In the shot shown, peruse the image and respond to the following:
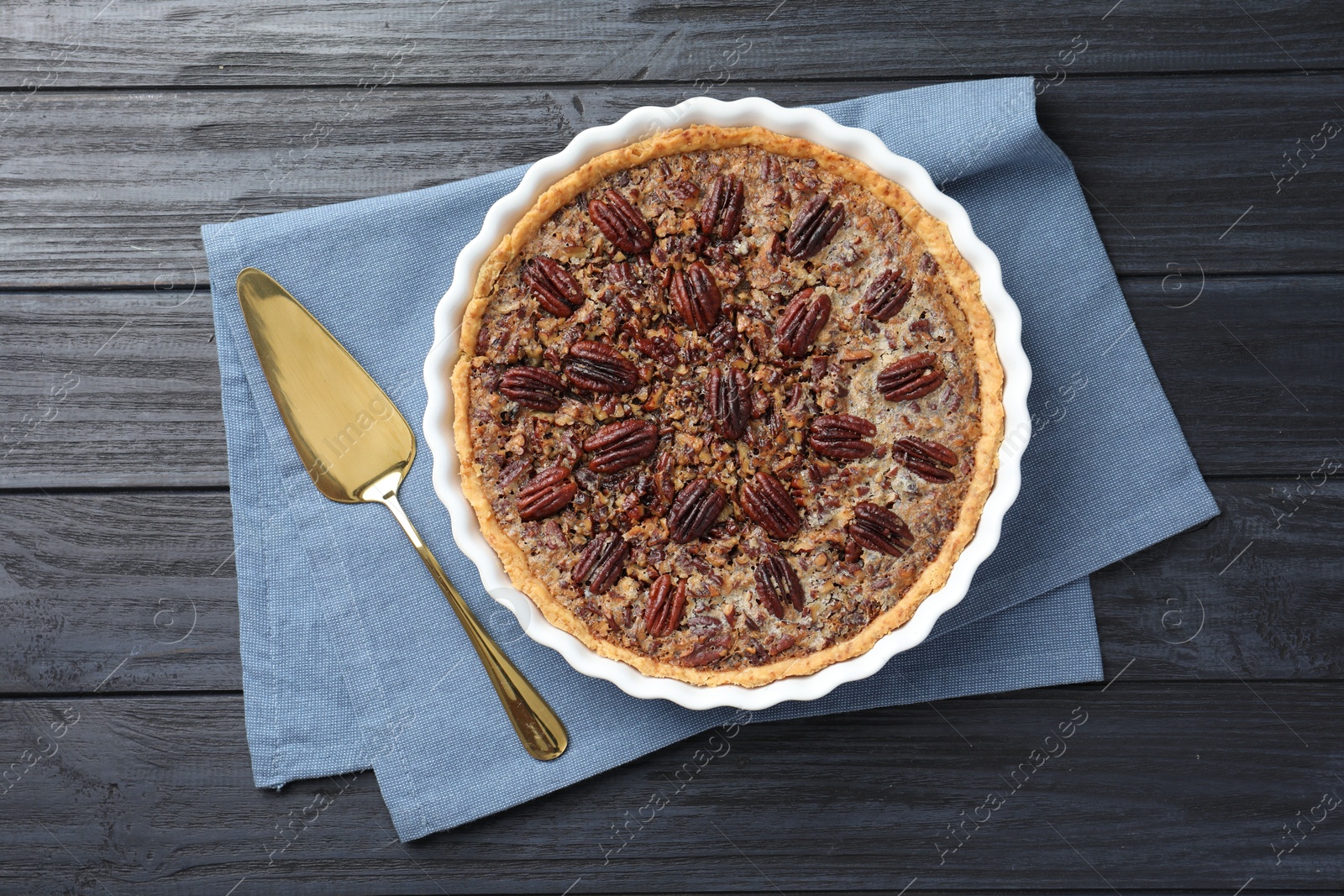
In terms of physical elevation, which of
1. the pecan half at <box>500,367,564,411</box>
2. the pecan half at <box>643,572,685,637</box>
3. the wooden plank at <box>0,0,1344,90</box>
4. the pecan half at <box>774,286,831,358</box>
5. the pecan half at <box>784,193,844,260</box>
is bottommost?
the pecan half at <box>643,572,685,637</box>

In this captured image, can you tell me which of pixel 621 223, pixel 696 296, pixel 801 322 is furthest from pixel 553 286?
pixel 801 322

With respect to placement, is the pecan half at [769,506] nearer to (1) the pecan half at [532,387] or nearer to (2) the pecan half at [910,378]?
(2) the pecan half at [910,378]

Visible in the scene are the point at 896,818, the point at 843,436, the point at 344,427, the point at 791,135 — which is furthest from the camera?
the point at 896,818

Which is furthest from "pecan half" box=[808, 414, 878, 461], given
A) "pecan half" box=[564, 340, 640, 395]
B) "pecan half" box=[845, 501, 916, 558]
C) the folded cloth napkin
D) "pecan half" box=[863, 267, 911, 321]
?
the folded cloth napkin

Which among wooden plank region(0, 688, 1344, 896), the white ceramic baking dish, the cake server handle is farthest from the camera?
wooden plank region(0, 688, 1344, 896)

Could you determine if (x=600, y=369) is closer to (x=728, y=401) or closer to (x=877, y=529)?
(x=728, y=401)

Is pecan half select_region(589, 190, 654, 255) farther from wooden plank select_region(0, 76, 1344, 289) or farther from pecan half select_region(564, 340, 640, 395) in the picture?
wooden plank select_region(0, 76, 1344, 289)
